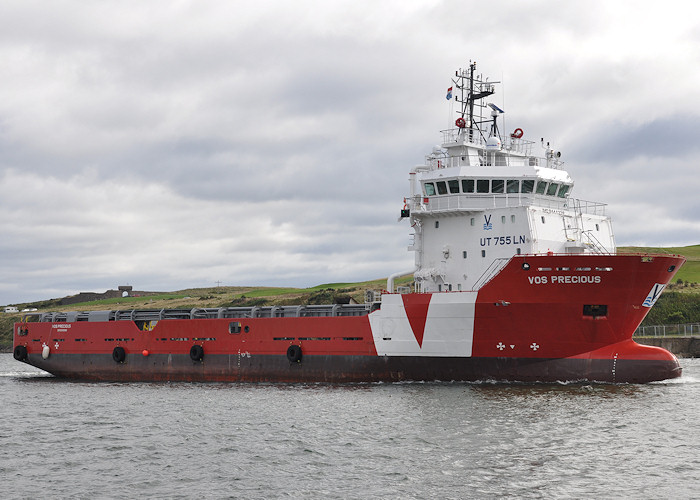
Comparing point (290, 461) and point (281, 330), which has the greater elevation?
point (281, 330)

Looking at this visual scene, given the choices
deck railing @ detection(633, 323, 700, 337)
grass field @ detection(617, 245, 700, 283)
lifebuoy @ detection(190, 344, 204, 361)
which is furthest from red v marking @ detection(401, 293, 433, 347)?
grass field @ detection(617, 245, 700, 283)

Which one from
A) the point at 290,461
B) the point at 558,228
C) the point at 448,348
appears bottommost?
the point at 290,461

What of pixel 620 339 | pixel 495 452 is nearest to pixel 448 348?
pixel 620 339

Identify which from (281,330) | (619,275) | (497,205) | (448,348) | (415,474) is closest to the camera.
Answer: (415,474)

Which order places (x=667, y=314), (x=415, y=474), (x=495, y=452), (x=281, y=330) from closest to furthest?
(x=415, y=474) → (x=495, y=452) → (x=281, y=330) → (x=667, y=314)

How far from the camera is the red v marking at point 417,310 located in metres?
27.5

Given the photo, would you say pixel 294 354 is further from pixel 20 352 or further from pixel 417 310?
pixel 20 352

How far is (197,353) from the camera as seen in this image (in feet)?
112

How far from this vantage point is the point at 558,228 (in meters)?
28.8

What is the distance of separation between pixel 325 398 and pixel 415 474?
1090 centimetres

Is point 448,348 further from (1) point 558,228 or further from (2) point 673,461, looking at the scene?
(2) point 673,461

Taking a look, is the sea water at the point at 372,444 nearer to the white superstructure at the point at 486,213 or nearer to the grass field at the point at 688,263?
the white superstructure at the point at 486,213

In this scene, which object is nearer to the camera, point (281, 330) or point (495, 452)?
point (495, 452)

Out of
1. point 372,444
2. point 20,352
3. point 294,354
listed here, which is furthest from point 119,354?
point 372,444
